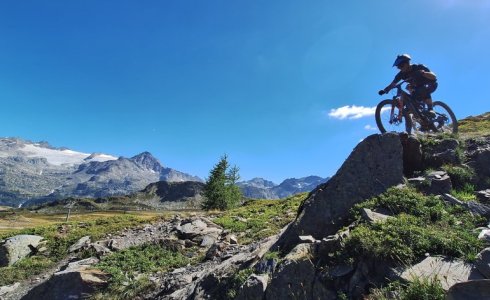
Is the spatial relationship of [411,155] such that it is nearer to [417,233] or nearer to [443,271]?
[417,233]

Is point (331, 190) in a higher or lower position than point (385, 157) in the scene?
lower

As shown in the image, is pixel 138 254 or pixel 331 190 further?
pixel 138 254

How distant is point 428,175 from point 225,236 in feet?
39.1

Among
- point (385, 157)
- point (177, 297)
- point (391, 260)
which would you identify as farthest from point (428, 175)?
point (177, 297)

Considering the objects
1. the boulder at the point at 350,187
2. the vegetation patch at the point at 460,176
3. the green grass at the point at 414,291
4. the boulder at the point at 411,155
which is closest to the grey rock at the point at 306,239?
Answer: the boulder at the point at 350,187

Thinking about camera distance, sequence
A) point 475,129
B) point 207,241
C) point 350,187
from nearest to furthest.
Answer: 1. point 350,187
2. point 207,241
3. point 475,129

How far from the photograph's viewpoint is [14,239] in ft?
82.1

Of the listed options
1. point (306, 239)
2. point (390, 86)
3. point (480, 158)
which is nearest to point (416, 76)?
point (390, 86)

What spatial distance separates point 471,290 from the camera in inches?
267

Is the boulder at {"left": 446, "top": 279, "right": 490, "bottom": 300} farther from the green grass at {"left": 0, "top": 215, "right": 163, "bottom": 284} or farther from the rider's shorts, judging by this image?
the green grass at {"left": 0, "top": 215, "right": 163, "bottom": 284}

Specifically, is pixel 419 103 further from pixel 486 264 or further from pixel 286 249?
pixel 486 264

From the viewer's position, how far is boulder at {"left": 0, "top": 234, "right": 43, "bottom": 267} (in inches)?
916

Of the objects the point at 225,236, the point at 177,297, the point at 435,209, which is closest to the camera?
the point at 435,209

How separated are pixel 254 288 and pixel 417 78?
1405 cm
